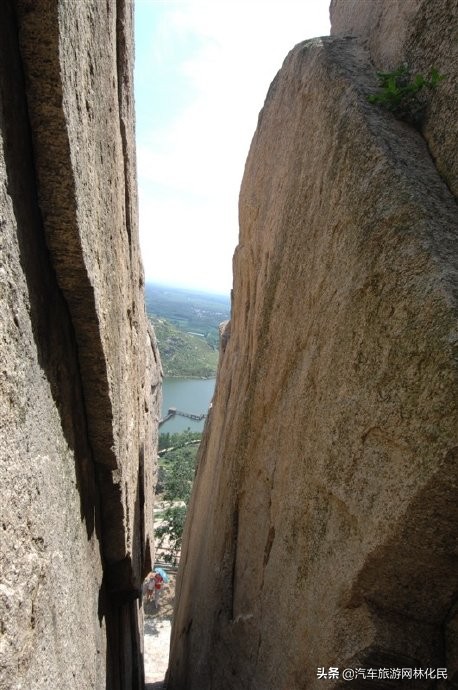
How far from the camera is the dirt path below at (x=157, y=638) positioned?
1188 cm

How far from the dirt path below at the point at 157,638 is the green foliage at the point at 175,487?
413 cm

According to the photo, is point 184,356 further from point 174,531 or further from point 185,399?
point 174,531

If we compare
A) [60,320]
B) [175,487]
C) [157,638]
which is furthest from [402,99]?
[175,487]

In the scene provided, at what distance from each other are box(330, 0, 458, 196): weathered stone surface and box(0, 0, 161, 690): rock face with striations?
7.68ft

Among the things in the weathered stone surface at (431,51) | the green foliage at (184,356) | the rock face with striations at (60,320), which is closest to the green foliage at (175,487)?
the rock face with striations at (60,320)

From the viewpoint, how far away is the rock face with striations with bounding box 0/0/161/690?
6.70 ft

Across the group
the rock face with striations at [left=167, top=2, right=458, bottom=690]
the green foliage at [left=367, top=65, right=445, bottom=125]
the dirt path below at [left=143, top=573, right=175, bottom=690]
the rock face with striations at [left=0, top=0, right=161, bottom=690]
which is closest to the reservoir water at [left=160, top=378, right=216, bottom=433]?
the dirt path below at [left=143, top=573, right=175, bottom=690]

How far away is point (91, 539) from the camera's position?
4.16 metres

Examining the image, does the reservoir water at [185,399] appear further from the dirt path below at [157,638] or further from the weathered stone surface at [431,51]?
the weathered stone surface at [431,51]

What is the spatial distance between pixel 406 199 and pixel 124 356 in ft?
10.1

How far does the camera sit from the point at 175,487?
28.8 m

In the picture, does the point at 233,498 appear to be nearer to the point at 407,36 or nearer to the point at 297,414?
the point at 297,414

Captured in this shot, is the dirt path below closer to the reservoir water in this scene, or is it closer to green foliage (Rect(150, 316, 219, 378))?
the reservoir water

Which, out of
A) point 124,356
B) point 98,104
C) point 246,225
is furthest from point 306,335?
point 246,225
